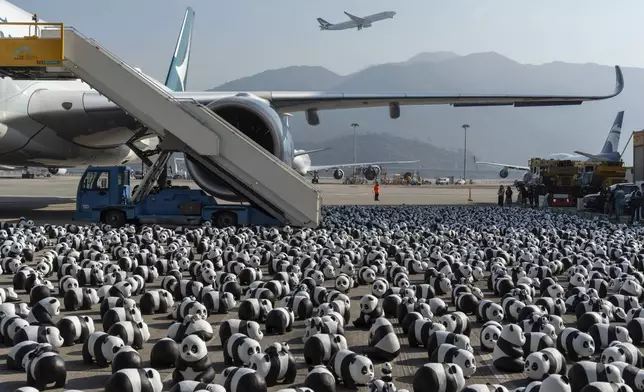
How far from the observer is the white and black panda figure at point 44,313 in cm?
862

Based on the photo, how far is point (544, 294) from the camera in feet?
36.6

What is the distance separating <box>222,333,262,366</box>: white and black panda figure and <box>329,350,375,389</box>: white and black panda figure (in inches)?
35.3

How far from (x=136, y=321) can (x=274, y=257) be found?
6.23 meters

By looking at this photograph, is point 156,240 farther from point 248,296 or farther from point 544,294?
point 544,294

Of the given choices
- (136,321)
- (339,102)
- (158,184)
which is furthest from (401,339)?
(339,102)

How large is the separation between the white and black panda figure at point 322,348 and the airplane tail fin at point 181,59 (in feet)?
109

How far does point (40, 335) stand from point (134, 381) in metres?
2.32

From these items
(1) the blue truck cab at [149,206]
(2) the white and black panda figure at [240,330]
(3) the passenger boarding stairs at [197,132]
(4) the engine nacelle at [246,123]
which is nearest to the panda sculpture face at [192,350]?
(2) the white and black panda figure at [240,330]

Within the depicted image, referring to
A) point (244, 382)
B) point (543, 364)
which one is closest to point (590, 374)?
point (543, 364)

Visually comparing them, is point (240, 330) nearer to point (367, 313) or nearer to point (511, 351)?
point (367, 313)

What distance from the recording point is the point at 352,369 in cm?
661

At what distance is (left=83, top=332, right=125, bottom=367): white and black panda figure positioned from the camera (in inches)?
286

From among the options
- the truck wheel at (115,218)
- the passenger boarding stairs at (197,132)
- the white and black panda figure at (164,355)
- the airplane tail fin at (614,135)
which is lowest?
the white and black panda figure at (164,355)

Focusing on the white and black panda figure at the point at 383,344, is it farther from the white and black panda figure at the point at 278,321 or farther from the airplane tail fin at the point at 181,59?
the airplane tail fin at the point at 181,59
